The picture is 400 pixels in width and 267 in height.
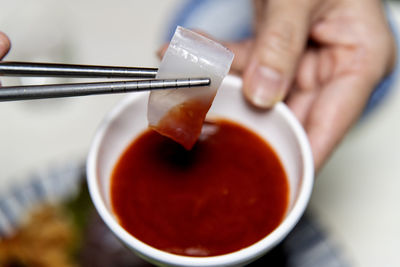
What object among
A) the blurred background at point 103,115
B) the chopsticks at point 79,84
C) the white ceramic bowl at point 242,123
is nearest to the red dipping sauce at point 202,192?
the white ceramic bowl at point 242,123

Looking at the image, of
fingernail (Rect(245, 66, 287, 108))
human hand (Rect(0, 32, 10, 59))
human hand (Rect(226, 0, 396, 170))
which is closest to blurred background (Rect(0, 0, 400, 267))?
human hand (Rect(226, 0, 396, 170))

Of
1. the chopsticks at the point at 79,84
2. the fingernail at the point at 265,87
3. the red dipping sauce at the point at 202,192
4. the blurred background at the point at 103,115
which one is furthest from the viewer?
the blurred background at the point at 103,115

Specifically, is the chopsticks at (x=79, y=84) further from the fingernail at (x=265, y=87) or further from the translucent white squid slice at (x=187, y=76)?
the fingernail at (x=265, y=87)

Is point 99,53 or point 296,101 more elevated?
point 296,101

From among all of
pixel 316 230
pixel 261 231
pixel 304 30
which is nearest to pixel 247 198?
pixel 261 231

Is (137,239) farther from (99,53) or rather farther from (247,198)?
(99,53)

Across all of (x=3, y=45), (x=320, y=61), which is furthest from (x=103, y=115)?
(x=3, y=45)
